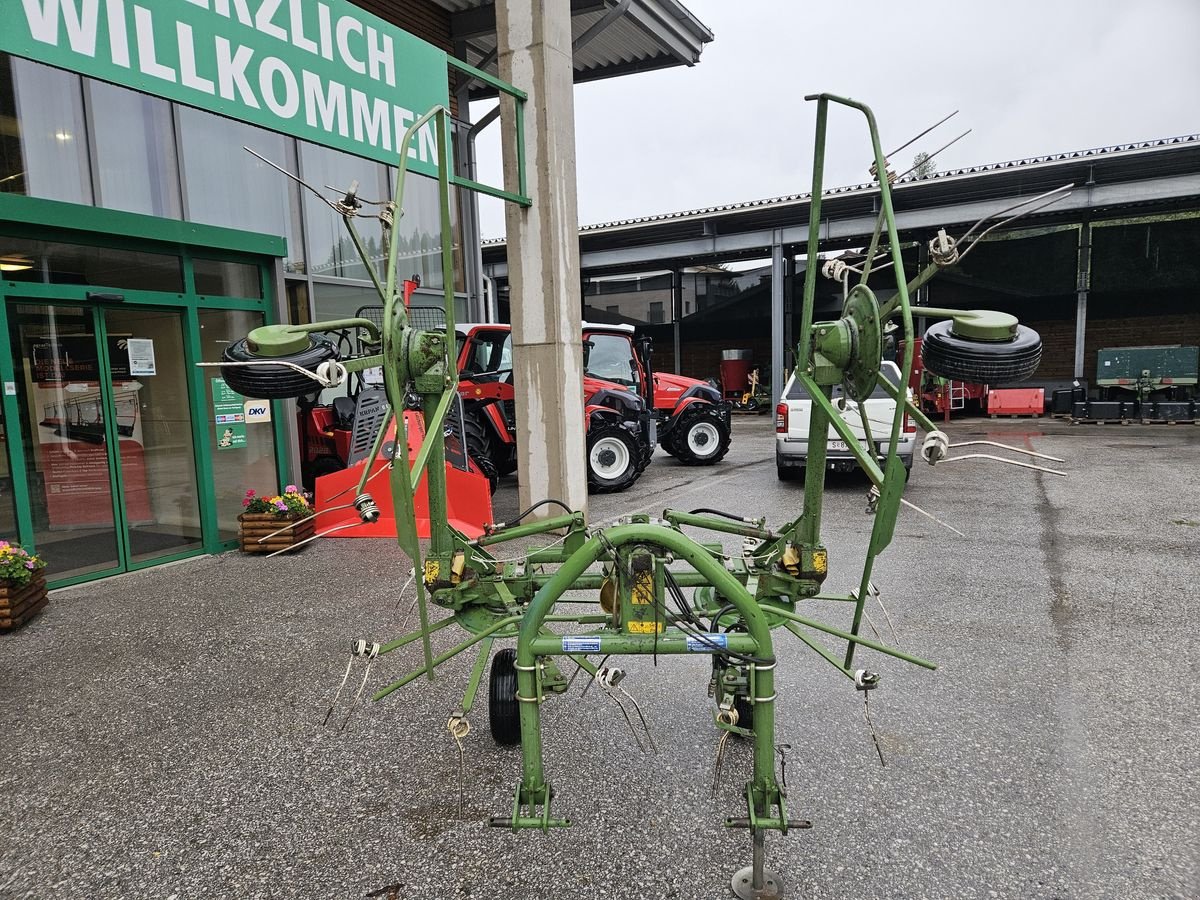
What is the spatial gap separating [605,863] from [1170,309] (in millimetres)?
24204

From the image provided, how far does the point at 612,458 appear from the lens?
9.61 m

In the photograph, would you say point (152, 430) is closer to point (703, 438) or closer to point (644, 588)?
point (644, 588)

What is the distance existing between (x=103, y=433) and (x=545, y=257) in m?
4.04

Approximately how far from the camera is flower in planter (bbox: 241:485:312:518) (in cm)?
662

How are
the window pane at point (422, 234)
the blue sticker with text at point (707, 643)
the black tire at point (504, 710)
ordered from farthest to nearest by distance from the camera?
the window pane at point (422, 234), the black tire at point (504, 710), the blue sticker with text at point (707, 643)

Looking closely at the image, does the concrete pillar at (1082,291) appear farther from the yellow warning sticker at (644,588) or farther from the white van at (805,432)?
the yellow warning sticker at (644,588)

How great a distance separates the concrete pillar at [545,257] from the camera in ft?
21.7

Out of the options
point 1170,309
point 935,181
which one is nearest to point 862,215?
point 935,181

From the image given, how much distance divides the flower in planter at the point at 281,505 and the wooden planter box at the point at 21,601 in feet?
5.93

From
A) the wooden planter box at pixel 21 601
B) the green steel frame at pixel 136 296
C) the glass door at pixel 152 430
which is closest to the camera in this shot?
the wooden planter box at pixel 21 601

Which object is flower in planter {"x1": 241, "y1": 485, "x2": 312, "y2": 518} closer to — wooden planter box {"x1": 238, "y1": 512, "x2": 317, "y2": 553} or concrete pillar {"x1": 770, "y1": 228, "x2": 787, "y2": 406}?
wooden planter box {"x1": 238, "y1": 512, "x2": 317, "y2": 553}

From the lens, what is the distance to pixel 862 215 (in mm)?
17500

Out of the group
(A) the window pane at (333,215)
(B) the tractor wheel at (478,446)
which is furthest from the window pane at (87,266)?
(A) the window pane at (333,215)

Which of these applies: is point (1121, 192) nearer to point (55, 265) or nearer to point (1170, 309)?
point (1170, 309)
